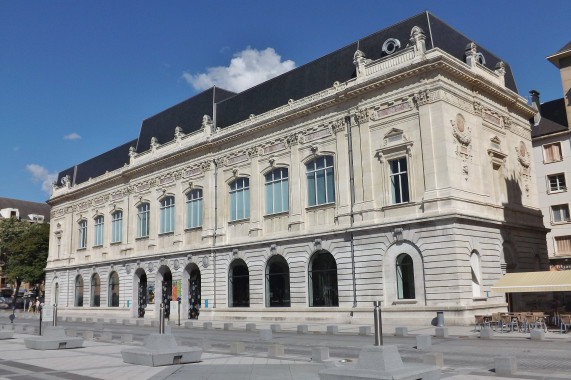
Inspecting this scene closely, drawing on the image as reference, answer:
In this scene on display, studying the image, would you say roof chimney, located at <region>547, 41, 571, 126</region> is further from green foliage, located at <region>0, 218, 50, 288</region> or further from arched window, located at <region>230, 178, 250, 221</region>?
green foliage, located at <region>0, 218, 50, 288</region>

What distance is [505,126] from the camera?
127 ft

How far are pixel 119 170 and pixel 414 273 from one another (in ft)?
122

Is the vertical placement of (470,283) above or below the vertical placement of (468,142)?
below

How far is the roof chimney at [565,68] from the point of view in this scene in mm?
50312

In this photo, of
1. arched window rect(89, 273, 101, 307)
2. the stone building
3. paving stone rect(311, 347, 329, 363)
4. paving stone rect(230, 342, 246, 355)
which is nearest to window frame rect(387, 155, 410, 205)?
paving stone rect(230, 342, 246, 355)

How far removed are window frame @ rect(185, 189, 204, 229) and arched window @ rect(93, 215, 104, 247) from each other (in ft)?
55.2

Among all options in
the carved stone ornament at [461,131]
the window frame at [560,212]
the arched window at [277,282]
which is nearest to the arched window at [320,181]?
the arched window at [277,282]

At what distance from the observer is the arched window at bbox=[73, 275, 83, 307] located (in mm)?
62438

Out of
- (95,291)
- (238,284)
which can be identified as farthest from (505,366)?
(95,291)

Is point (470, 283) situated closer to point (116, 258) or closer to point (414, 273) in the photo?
point (414, 273)

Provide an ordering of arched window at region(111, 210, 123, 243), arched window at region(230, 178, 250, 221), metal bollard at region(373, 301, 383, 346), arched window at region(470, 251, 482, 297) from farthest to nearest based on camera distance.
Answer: arched window at region(111, 210, 123, 243) < arched window at region(230, 178, 250, 221) < arched window at region(470, 251, 482, 297) < metal bollard at region(373, 301, 383, 346)

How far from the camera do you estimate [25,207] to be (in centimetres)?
12706

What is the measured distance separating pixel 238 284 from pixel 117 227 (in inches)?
822

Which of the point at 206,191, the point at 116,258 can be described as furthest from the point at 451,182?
the point at 116,258
